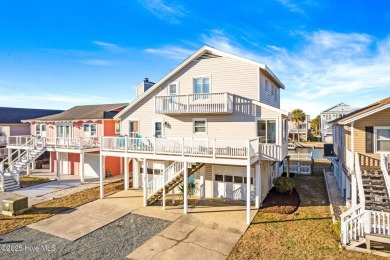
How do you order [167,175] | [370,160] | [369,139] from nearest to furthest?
[370,160], [369,139], [167,175]

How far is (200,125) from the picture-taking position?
1662cm

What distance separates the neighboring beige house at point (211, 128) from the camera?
1403cm

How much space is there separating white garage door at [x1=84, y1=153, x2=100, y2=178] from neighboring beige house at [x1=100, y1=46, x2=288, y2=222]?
701 centimetres

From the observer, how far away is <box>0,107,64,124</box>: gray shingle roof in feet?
99.5

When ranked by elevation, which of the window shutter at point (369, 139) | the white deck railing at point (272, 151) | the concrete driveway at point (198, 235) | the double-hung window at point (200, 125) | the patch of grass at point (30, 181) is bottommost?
the concrete driveway at point (198, 235)

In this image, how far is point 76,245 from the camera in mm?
9594

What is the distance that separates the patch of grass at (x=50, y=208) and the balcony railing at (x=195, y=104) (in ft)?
25.1

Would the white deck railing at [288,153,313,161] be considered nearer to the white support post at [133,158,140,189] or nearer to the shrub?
the shrub

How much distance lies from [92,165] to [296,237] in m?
19.5

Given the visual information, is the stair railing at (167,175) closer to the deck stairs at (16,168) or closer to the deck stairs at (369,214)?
the deck stairs at (369,214)

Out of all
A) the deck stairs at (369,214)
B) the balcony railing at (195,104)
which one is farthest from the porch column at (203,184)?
the deck stairs at (369,214)

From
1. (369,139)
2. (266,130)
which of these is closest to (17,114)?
(266,130)

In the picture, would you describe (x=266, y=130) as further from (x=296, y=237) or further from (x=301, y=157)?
(x=301, y=157)

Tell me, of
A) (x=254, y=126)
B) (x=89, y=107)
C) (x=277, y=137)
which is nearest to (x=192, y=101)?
(x=254, y=126)
